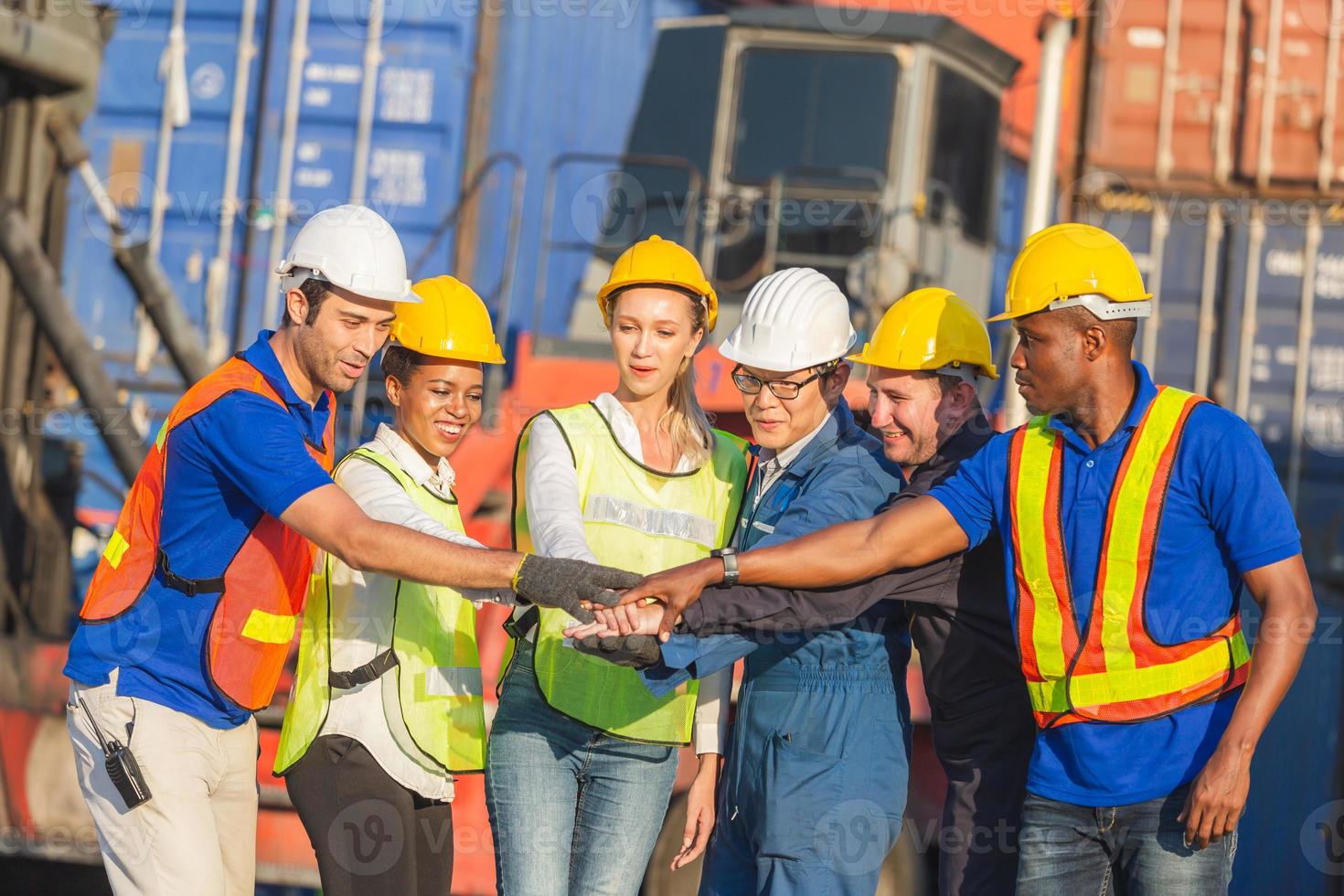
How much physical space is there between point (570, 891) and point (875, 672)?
850 millimetres

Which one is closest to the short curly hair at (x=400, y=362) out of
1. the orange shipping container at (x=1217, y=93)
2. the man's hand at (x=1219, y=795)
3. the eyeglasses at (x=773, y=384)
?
the eyeglasses at (x=773, y=384)

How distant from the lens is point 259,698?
10.8 ft

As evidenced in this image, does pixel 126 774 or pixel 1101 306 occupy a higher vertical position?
pixel 1101 306

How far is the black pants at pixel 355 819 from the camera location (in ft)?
10.3

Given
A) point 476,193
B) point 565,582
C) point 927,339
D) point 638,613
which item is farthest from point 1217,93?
point 565,582

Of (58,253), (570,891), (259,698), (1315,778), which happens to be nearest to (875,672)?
(570,891)

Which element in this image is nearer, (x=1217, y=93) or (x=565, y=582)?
(x=565, y=582)

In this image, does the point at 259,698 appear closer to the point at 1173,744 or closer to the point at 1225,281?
the point at 1173,744

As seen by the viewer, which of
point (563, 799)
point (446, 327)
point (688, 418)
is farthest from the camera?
point (446, 327)

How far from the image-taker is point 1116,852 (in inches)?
115

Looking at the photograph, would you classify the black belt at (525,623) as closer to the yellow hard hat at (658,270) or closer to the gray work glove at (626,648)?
the gray work glove at (626,648)

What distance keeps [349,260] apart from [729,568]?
44.6 inches

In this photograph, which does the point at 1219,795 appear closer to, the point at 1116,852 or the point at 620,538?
the point at 1116,852

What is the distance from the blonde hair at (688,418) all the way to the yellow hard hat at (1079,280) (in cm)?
78
